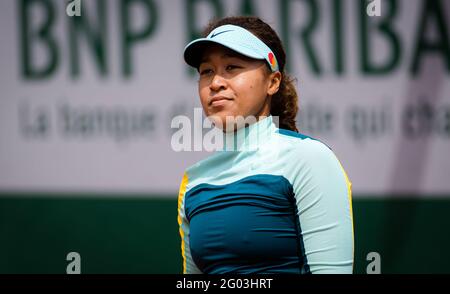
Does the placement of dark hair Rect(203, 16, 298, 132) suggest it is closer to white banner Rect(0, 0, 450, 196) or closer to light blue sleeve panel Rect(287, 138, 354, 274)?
light blue sleeve panel Rect(287, 138, 354, 274)

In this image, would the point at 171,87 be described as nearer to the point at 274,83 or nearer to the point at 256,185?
the point at 274,83

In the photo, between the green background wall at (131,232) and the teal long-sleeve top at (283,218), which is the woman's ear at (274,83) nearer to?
the teal long-sleeve top at (283,218)

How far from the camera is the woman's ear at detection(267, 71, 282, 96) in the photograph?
1.66 m

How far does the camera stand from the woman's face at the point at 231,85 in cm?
159

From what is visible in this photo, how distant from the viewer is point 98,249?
3463mm

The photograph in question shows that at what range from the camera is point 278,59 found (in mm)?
1714

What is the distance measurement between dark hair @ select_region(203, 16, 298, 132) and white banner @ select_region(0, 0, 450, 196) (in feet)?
5.47

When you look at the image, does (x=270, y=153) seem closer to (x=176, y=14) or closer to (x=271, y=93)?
(x=271, y=93)

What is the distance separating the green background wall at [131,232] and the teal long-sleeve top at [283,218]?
6.38 feet

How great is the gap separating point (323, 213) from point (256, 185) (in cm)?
14

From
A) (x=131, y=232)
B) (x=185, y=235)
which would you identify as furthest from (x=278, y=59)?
(x=131, y=232)

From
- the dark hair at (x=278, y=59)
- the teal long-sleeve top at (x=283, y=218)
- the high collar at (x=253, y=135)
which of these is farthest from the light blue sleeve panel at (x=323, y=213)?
the dark hair at (x=278, y=59)

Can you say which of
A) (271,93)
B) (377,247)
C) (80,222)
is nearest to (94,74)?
(80,222)

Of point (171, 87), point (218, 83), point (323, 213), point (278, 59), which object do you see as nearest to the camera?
point (323, 213)
